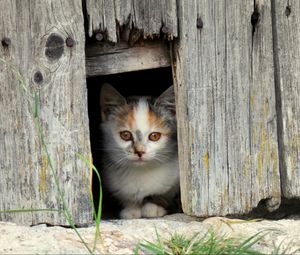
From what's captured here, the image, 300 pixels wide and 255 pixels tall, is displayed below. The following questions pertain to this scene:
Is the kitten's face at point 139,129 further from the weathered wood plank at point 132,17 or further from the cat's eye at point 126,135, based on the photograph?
the weathered wood plank at point 132,17

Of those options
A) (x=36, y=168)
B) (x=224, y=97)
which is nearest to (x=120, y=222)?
(x=36, y=168)

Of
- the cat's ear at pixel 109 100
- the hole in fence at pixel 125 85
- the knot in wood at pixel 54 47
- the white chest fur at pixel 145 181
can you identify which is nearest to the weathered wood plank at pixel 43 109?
the knot in wood at pixel 54 47

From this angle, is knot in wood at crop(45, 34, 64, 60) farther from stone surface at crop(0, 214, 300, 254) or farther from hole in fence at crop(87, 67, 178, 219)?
hole in fence at crop(87, 67, 178, 219)

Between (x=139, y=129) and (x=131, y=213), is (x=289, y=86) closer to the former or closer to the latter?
(x=139, y=129)

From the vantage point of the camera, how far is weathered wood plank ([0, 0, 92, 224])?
3.97 m

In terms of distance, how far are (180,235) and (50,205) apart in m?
0.77

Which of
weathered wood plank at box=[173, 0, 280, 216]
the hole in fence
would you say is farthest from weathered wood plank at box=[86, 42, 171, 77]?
the hole in fence

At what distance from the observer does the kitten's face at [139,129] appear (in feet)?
16.1

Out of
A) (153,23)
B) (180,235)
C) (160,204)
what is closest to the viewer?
(180,235)

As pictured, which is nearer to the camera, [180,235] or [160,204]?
[180,235]

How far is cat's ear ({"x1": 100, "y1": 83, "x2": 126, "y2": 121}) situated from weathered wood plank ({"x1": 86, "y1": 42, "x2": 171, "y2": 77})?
82 centimetres

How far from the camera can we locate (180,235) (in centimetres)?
383

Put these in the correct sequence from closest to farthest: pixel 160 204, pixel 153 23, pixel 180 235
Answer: pixel 180 235 < pixel 153 23 < pixel 160 204

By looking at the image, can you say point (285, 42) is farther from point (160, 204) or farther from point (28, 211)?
point (28, 211)
